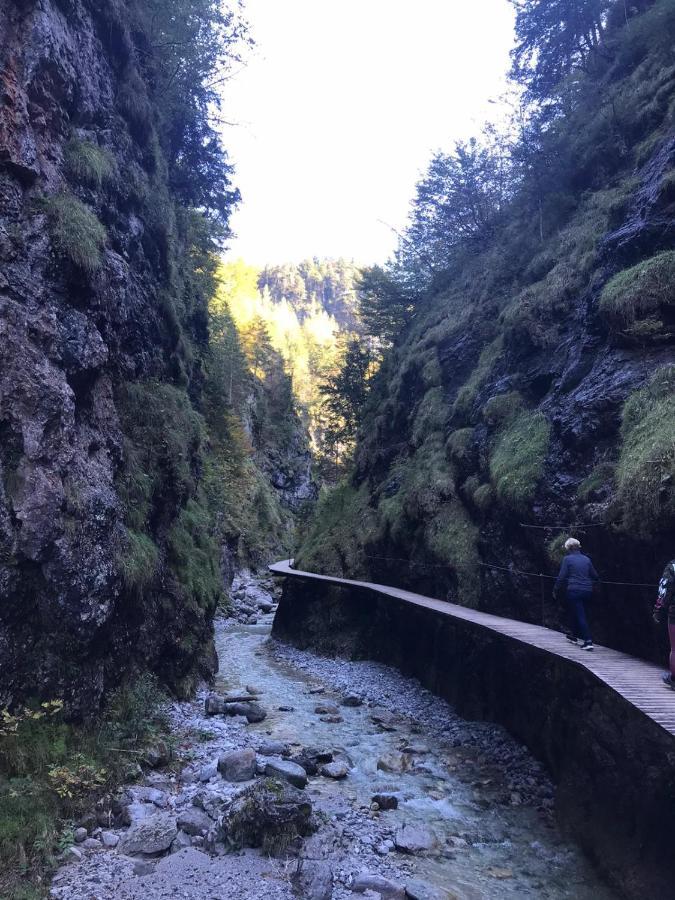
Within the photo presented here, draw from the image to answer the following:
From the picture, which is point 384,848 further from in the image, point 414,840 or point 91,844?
point 91,844

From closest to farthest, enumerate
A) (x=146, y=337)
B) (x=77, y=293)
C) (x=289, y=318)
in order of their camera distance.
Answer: (x=77, y=293)
(x=146, y=337)
(x=289, y=318)

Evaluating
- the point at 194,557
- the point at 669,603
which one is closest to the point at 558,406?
the point at 669,603

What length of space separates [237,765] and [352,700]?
20.2 feet

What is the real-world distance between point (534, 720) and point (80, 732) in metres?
8.19

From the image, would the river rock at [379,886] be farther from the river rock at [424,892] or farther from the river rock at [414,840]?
the river rock at [414,840]

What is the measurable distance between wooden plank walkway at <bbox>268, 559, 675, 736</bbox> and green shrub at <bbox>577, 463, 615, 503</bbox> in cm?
270

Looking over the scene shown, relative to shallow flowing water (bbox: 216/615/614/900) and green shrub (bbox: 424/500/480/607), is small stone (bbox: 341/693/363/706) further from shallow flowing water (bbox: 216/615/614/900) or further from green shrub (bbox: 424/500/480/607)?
green shrub (bbox: 424/500/480/607)

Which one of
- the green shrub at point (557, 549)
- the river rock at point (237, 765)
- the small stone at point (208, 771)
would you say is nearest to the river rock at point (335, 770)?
the river rock at point (237, 765)

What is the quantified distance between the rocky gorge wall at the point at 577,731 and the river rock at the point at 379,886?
2661 mm

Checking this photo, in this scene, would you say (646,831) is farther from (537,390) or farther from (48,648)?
(537,390)

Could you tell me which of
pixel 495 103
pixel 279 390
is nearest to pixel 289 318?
pixel 279 390

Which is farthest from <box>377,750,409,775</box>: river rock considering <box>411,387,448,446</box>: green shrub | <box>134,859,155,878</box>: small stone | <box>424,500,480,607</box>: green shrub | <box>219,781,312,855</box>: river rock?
<box>411,387,448,446</box>: green shrub

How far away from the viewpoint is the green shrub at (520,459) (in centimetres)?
1229

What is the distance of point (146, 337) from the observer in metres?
14.6
